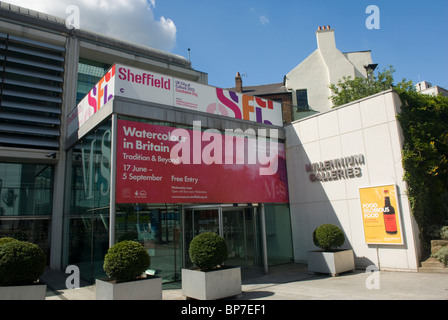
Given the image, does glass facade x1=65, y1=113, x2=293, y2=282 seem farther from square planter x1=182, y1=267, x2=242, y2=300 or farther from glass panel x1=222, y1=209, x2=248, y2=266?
square planter x1=182, y1=267, x2=242, y2=300

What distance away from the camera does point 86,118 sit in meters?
13.5

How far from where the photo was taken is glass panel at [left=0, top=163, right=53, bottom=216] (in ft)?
50.8

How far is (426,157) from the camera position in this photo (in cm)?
1220

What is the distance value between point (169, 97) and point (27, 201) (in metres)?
9.61

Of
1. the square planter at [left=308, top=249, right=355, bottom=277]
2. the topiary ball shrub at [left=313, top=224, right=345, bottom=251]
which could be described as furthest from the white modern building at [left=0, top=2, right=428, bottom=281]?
the topiary ball shrub at [left=313, top=224, right=345, bottom=251]

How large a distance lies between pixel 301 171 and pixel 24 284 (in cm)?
1205

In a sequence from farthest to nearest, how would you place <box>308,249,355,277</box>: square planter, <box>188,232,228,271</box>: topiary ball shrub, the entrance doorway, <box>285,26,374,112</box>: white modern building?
<box>285,26,374,112</box>: white modern building, the entrance doorway, <box>308,249,355,277</box>: square planter, <box>188,232,228,271</box>: topiary ball shrub

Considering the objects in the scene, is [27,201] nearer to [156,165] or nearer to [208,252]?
[156,165]

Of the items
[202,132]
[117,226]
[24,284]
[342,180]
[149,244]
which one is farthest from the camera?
[342,180]

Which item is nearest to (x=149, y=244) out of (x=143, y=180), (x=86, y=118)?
(x=143, y=180)

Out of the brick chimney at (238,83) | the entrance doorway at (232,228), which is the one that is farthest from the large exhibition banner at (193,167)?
the brick chimney at (238,83)

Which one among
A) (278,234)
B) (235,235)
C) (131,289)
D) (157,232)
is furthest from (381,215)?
(131,289)

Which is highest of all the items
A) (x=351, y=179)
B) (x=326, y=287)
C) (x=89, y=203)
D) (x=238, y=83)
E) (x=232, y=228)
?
(x=238, y=83)
